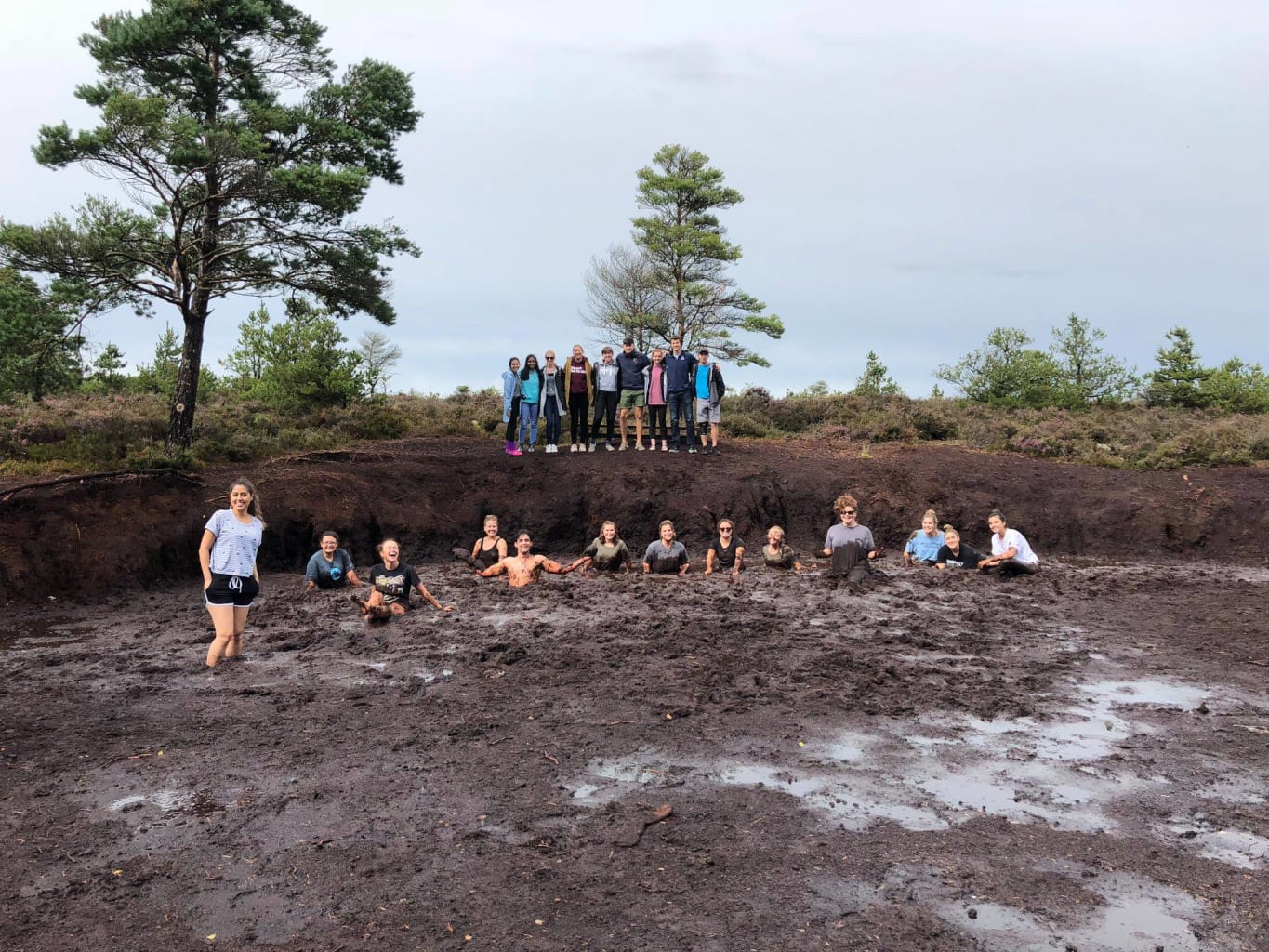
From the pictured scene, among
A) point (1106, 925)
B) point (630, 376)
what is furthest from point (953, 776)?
point (630, 376)

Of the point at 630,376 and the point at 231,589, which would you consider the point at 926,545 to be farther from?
the point at 231,589

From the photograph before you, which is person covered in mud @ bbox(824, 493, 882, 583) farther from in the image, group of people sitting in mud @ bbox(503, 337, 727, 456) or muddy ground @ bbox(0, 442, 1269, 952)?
group of people sitting in mud @ bbox(503, 337, 727, 456)

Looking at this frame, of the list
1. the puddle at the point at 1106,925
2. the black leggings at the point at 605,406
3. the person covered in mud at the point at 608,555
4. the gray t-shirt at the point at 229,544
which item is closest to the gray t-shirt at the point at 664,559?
the person covered in mud at the point at 608,555

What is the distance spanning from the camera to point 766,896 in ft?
18.7

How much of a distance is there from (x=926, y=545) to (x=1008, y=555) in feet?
4.62

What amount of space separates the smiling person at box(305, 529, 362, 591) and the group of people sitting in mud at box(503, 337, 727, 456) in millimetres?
6750

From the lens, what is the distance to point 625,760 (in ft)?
26.2

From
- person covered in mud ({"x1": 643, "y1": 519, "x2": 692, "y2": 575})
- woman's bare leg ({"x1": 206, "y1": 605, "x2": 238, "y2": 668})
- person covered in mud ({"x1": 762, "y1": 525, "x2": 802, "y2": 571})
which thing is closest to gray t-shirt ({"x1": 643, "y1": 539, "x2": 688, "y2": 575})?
person covered in mud ({"x1": 643, "y1": 519, "x2": 692, "y2": 575})

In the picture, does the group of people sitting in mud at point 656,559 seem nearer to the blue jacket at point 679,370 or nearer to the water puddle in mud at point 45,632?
the water puddle in mud at point 45,632

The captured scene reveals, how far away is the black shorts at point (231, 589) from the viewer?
1026 cm

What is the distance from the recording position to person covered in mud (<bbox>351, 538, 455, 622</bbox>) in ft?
43.5

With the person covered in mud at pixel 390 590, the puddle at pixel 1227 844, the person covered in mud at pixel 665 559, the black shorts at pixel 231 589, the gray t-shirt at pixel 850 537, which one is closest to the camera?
the puddle at pixel 1227 844

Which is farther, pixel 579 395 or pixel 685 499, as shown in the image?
pixel 579 395

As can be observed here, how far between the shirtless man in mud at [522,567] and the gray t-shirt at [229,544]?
19.1ft
